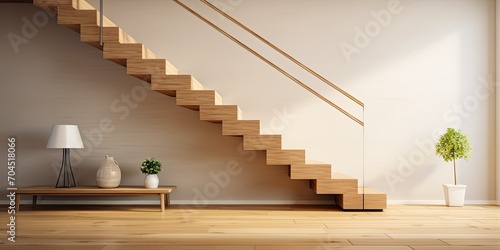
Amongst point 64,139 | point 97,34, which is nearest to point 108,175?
point 64,139

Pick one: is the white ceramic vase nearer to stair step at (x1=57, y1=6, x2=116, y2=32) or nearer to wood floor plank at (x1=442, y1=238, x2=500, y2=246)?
stair step at (x1=57, y1=6, x2=116, y2=32)

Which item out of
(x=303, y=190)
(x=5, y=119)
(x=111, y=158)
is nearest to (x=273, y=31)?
(x=303, y=190)

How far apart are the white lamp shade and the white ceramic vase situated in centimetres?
42

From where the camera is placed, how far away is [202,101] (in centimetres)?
650

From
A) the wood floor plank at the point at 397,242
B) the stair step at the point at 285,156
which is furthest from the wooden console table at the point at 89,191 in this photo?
the wood floor plank at the point at 397,242

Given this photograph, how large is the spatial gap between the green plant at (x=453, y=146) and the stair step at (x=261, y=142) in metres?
2.18

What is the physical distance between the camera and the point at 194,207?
6.91 meters

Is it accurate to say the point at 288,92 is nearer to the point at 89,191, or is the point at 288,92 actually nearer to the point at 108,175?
the point at 108,175

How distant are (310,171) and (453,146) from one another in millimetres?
1923

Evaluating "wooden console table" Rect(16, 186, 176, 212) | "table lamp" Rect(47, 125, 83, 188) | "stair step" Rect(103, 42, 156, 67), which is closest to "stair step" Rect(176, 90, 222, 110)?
"stair step" Rect(103, 42, 156, 67)

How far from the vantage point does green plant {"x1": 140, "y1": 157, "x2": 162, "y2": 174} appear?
6.75m

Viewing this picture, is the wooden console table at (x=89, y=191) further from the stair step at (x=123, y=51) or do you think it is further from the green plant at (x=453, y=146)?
the green plant at (x=453, y=146)

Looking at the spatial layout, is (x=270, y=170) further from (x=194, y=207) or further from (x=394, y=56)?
(x=394, y=56)

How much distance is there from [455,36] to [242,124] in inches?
128
